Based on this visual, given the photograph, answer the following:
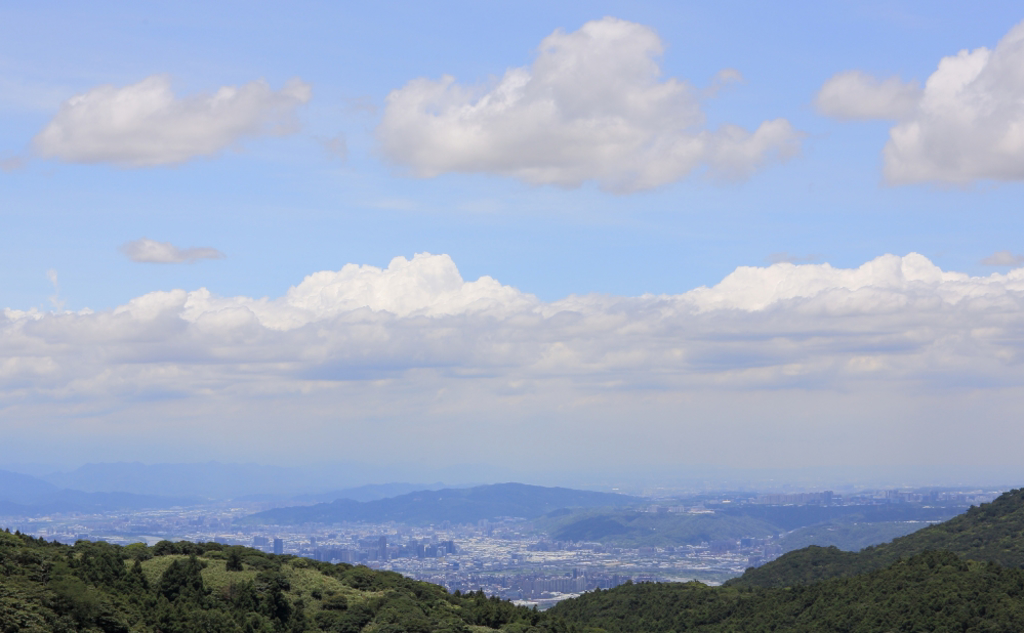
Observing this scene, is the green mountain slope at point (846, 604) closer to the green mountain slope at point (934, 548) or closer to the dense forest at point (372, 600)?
the dense forest at point (372, 600)

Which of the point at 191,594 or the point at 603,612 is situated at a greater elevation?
the point at 191,594

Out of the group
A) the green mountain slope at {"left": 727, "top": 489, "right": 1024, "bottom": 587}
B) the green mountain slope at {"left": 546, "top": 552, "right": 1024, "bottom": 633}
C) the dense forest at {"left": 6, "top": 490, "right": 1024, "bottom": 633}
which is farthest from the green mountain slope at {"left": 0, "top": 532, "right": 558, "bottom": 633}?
the green mountain slope at {"left": 727, "top": 489, "right": 1024, "bottom": 587}

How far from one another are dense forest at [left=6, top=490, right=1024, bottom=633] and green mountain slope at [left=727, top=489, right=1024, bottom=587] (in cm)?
3512

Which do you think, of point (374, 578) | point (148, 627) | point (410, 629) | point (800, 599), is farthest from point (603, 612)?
point (148, 627)

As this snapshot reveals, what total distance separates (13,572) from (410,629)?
2014 centimetres

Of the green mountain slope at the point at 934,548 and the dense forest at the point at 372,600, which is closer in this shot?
the dense forest at the point at 372,600

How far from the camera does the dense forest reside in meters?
43.5

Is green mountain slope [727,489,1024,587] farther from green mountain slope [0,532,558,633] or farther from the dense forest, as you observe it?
green mountain slope [0,532,558,633]

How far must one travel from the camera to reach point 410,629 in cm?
5262

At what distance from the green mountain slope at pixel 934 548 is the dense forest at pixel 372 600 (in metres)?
35.1

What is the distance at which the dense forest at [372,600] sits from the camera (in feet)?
143

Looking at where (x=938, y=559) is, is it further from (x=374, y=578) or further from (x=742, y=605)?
(x=374, y=578)

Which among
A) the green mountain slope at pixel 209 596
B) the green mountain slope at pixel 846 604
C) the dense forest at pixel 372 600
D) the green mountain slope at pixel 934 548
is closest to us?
the green mountain slope at pixel 209 596

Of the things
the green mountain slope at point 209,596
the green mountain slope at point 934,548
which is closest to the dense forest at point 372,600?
the green mountain slope at point 209,596
